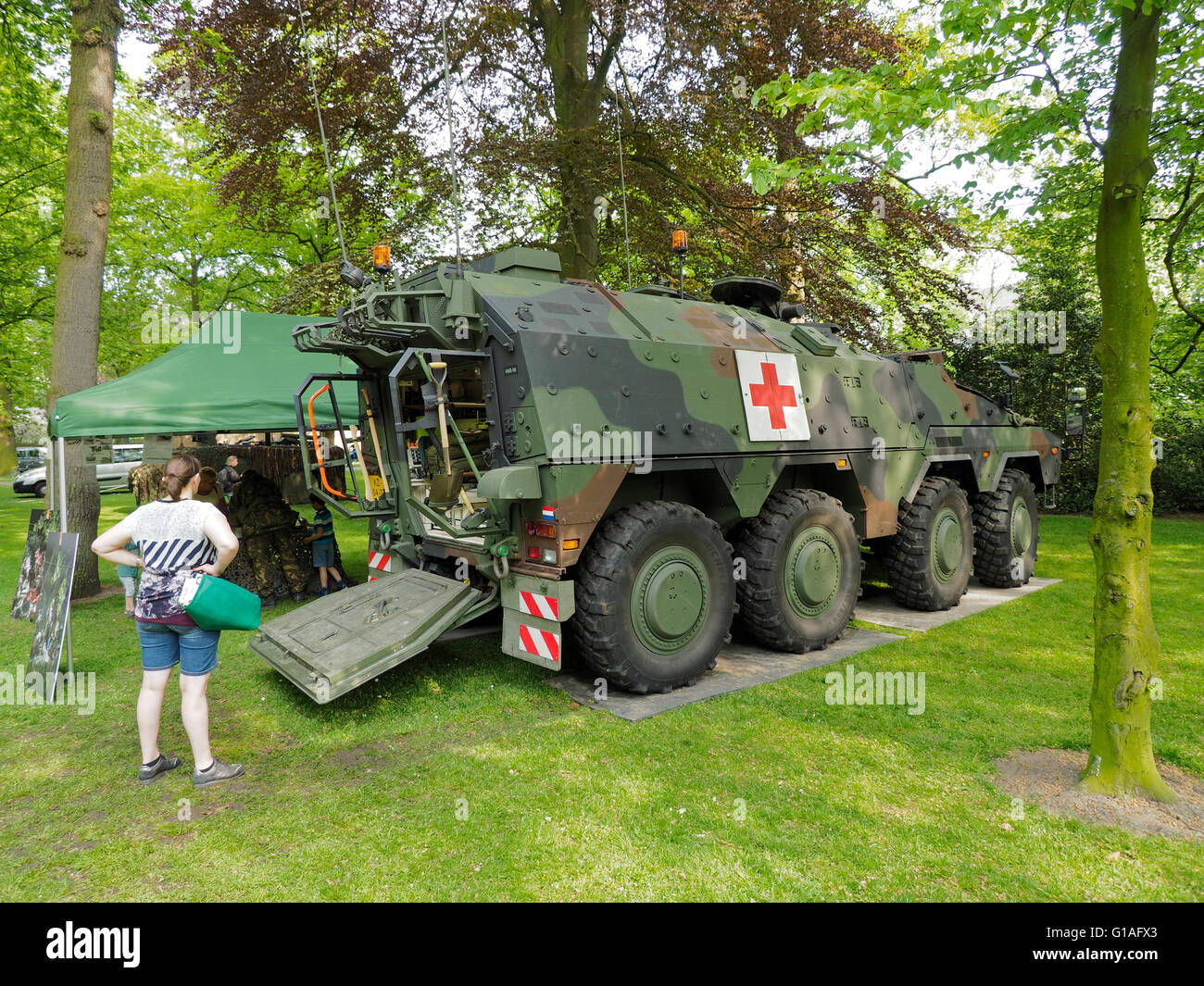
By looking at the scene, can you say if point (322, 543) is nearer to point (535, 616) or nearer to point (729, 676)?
point (535, 616)

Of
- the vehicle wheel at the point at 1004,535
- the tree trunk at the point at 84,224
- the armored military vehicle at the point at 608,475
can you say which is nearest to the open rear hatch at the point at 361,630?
the armored military vehicle at the point at 608,475

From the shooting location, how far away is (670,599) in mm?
5488

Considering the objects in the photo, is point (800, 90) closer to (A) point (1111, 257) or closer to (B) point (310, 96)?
(A) point (1111, 257)

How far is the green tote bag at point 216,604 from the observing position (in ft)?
12.7

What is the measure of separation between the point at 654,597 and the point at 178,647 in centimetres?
303

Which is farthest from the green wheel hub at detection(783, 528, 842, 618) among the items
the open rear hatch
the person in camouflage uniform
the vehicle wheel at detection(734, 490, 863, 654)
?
the person in camouflage uniform

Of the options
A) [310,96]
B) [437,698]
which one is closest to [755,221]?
[310,96]

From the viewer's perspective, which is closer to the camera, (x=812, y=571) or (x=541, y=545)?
(x=541, y=545)

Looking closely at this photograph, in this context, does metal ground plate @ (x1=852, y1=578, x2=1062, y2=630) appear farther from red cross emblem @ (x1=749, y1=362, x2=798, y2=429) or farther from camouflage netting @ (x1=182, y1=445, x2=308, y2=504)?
camouflage netting @ (x1=182, y1=445, x2=308, y2=504)

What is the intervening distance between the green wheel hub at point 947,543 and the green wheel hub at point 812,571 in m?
1.81

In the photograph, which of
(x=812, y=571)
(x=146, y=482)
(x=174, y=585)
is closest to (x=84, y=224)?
(x=146, y=482)

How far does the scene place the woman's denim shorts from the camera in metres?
4.03

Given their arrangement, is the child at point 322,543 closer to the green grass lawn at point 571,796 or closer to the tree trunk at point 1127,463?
the green grass lawn at point 571,796

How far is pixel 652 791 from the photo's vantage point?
3986 millimetres
